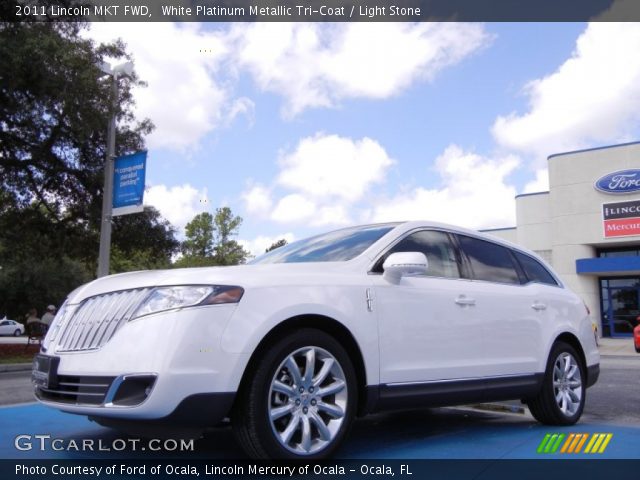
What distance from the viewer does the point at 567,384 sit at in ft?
18.1

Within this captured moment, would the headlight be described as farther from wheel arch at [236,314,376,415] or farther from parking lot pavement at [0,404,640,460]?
parking lot pavement at [0,404,640,460]

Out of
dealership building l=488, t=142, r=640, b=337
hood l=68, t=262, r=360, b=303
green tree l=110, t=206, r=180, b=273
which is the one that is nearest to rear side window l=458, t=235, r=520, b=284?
hood l=68, t=262, r=360, b=303

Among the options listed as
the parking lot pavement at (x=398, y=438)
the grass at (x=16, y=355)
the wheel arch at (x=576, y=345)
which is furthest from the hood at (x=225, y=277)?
the grass at (x=16, y=355)

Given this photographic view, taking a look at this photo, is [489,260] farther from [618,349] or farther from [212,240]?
[212,240]

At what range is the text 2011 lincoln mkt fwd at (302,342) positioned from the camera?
329 centimetres

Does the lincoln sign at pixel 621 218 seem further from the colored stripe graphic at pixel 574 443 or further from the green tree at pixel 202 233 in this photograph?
the green tree at pixel 202 233

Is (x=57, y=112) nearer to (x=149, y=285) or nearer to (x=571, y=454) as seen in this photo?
(x=149, y=285)

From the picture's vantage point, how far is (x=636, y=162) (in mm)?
28203

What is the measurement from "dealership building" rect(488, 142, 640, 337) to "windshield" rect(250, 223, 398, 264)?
26.2 metres

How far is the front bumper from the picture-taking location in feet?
10.6

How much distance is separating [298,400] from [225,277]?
0.82 m

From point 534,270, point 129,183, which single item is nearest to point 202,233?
point 129,183

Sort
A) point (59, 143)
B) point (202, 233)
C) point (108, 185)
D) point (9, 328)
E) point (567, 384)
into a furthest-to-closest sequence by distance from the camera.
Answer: point (202, 233), point (9, 328), point (59, 143), point (108, 185), point (567, 384)

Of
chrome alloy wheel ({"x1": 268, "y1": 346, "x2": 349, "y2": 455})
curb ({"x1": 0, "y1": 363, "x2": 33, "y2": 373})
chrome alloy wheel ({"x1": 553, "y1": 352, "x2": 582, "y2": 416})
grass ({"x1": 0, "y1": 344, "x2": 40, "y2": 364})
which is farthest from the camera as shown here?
grass ({"x1": 0, "y1": 344, "x2": 40, "y2": 364})
